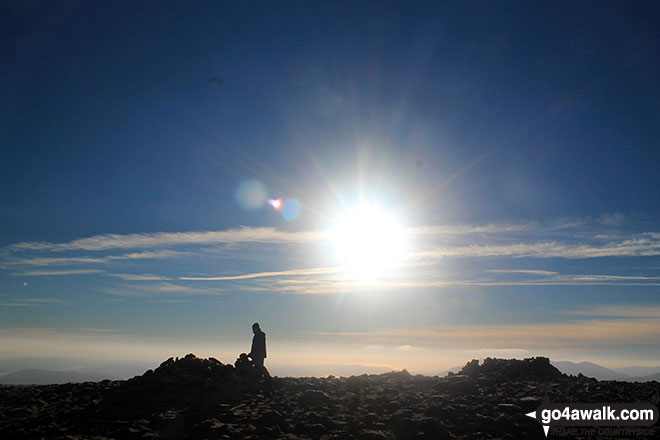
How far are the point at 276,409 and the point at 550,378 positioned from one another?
997 inches

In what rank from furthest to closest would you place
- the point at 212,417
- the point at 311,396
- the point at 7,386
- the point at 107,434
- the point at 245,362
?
the point at 245,362 < the point at 7,386 < the point at 311,396 < the point at 212,417 < the point at 107,434

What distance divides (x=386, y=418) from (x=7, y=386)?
27875 mm

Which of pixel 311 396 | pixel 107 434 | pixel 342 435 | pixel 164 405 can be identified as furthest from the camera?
pixel 311 396

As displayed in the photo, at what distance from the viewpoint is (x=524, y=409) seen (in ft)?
66.9

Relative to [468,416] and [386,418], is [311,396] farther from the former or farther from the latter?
[468,416]

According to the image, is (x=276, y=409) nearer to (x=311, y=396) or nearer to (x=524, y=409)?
(x=311, y=396)

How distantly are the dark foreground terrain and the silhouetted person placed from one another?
341 centimetres

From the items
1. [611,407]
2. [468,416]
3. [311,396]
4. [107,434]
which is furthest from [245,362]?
[611,407]

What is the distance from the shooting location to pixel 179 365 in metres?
27.1

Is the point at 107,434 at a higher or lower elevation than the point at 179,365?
lower

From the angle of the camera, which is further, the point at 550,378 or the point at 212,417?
the point at 550,378

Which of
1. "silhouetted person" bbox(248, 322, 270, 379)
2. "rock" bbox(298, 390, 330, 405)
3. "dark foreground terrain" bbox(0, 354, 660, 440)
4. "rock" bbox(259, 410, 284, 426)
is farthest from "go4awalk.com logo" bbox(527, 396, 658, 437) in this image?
"silhouetted person" bbox(248, 322, 270, 379)

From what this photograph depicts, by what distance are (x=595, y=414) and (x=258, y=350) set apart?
26.4 meters

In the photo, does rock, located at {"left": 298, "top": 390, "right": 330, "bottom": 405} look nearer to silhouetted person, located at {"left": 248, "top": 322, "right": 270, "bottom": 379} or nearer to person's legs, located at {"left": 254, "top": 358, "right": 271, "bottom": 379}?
person's legs, located at {"left": 254, "top": 358, "right": 271, "bottom": 379}
